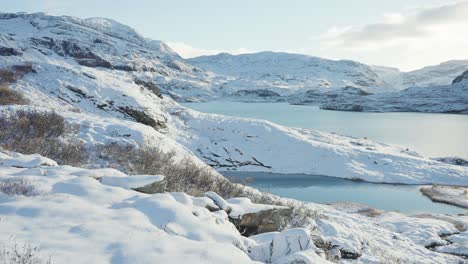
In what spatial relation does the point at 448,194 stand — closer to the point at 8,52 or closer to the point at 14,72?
the point at 14,72

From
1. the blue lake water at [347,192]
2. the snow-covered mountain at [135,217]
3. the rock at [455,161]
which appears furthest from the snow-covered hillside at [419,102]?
the blue lake water at [347,192]

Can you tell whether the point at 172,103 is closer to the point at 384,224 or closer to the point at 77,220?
the point at 384,224

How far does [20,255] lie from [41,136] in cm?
1240

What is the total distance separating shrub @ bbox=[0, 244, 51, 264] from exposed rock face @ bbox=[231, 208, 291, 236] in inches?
179

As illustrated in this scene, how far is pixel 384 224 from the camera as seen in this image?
19.2m

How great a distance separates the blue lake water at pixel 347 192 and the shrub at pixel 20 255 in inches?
1064

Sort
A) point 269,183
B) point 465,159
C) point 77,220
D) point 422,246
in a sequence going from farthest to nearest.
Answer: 1. point 465,159
2. point 269,183
3. point 422,246
4. point 77,220

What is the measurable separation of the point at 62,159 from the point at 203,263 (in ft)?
33.1

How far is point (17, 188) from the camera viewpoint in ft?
23.8

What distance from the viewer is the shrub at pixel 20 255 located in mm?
4812

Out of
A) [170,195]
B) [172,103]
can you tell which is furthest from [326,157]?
[170,195]

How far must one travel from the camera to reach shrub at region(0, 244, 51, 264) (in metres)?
4.81

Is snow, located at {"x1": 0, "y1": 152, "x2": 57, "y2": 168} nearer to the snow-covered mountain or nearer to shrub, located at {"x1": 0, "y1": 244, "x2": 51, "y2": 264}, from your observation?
the snow-covered mountain

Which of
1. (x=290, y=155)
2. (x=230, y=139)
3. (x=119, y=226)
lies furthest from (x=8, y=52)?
(x=119, y=226)
